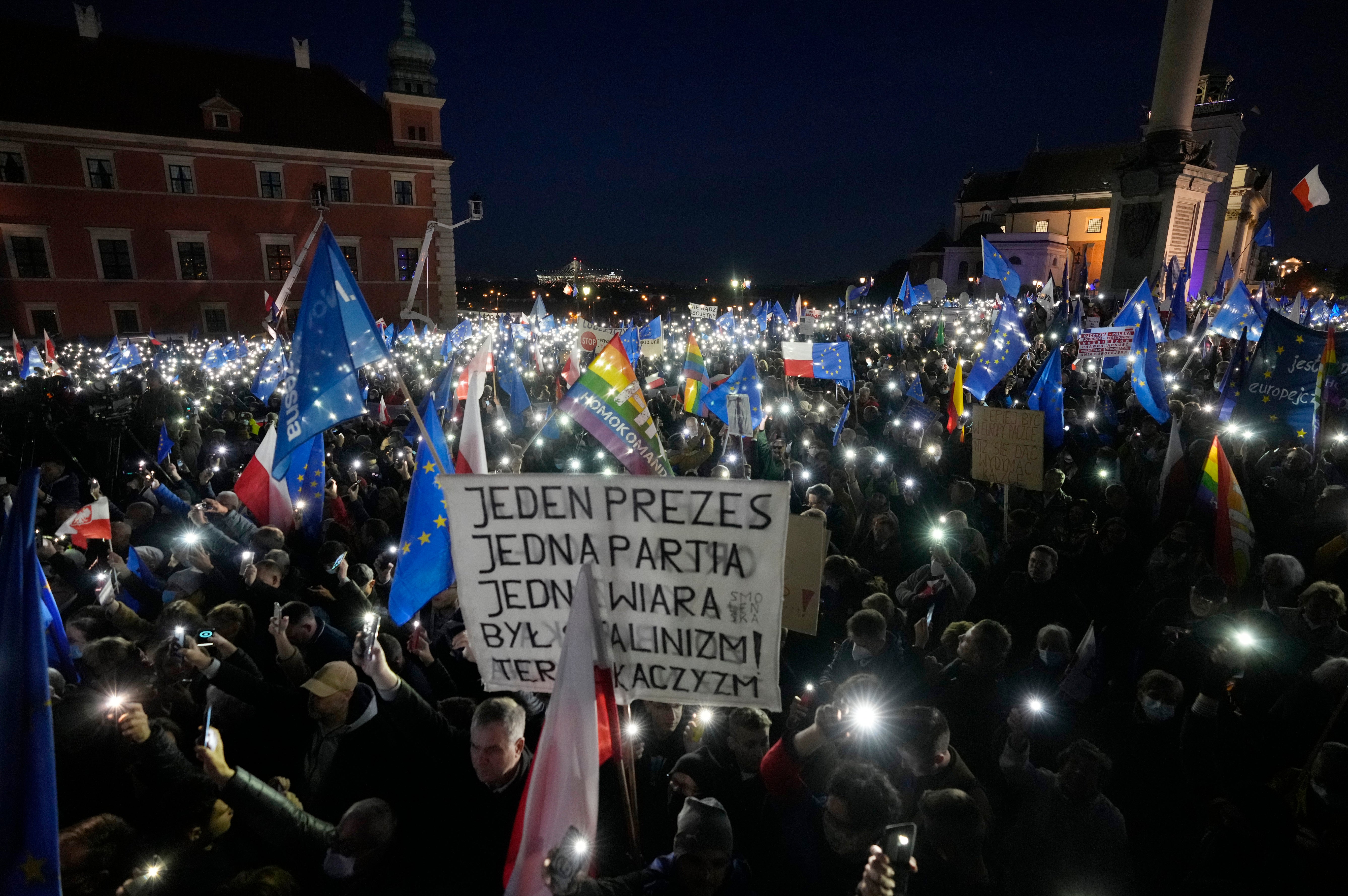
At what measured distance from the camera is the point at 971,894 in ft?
8.44

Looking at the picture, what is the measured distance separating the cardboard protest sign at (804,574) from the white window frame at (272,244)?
37.2 metres

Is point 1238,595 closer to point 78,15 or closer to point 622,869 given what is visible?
point 622,869

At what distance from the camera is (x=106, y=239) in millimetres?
31156

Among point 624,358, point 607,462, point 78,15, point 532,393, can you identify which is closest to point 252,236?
point 78,15

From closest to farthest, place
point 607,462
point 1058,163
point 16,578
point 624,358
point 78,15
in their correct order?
point 16,578 < point 624,358 < point 607,462 < point 78,15 < point 1058,163

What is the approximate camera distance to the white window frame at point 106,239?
3086cm

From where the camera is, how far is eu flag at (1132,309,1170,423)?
985 cm

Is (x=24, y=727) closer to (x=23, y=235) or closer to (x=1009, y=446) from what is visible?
(x=1009, y=446)

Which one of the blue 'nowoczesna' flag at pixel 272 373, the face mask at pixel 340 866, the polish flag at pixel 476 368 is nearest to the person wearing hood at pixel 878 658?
the face mask at pixel 340 866

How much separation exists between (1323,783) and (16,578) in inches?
199

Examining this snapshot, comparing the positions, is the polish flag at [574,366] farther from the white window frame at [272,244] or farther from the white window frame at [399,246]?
the white window frame at [272,244]

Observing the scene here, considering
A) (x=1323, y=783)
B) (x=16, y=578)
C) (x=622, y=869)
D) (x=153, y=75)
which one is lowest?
(x=622, y=869)

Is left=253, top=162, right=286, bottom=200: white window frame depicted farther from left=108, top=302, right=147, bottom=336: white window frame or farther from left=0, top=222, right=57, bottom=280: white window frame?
left=0, top=222, right=57, bottom=280: white window frame

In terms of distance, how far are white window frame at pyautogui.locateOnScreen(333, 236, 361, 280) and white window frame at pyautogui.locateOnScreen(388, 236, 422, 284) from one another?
5.12ft
